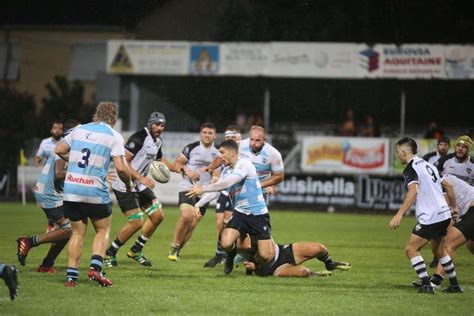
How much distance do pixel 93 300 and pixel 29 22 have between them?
43845mm

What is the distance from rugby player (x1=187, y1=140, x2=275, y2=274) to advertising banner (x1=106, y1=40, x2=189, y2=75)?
79.2 ft

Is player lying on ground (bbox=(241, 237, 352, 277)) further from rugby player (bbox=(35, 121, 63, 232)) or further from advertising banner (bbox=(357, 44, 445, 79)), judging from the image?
advertising banner (bbox=(357, 44, 445, 79))

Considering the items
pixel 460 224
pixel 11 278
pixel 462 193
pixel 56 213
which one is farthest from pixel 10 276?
pixel 462 193

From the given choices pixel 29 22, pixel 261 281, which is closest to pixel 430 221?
pixel 261 281

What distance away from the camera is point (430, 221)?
37.8 feet

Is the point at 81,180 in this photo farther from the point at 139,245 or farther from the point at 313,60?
the point at 313,60

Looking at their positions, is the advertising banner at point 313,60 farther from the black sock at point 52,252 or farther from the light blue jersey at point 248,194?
the black sock at point 52,252

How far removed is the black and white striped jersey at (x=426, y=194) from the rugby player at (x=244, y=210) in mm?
2288

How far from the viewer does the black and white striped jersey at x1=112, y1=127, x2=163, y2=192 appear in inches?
569

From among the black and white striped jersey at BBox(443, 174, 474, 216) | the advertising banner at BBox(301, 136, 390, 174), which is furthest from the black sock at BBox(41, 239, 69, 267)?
the advertising banner at BBox(301, 136, 390, 174)

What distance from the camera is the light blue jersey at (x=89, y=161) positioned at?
11.2m

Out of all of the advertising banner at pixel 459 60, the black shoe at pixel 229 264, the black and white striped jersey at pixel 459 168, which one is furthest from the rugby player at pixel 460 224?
the advertising banner at pixel 459 60

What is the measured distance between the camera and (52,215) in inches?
520

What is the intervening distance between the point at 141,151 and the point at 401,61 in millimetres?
22792
